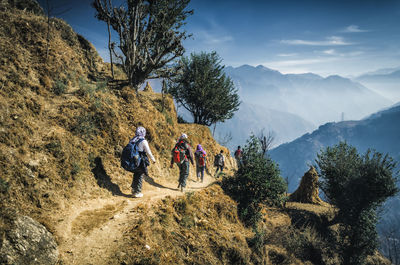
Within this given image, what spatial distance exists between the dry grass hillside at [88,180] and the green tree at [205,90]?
16.5m

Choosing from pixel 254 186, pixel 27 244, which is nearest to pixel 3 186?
pixel 27 244

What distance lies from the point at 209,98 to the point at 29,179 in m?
25.2

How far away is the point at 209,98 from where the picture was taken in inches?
1144

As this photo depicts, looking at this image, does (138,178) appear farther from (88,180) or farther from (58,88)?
(58,88)

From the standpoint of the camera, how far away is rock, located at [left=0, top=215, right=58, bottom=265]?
3549 mm

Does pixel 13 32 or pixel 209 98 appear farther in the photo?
pixel 209 98

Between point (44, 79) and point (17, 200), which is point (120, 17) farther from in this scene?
point (17, 200)

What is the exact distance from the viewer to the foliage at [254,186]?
1098cm

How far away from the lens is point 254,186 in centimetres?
1142

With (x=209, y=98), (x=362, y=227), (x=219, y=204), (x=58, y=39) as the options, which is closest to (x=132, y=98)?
(x=58, y=39)

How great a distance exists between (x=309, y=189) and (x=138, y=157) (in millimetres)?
20093

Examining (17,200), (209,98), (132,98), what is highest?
(209,98)

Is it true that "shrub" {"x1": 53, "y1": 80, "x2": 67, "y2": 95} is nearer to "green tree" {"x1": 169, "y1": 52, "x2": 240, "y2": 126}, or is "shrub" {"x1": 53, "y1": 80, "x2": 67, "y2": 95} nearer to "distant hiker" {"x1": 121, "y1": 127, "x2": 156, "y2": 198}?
"distant hiker" {"x1": 121, "y1": 127, "x2": 156, "y2": 198}

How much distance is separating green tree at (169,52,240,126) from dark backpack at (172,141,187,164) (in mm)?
18767
